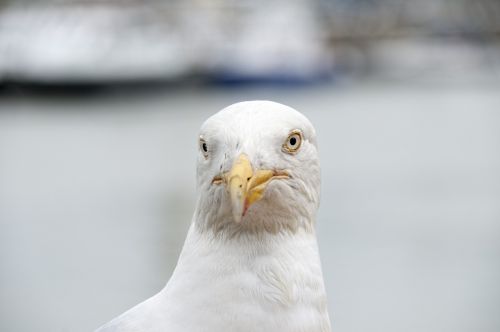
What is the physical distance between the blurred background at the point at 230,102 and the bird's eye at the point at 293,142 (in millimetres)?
2388

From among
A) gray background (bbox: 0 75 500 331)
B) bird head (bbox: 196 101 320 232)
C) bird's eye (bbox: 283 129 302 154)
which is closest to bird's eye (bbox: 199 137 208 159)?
bird head (bbox: 196 101 320 232)

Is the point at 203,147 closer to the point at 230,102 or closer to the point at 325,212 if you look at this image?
the point at 325,212

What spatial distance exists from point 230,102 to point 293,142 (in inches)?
509

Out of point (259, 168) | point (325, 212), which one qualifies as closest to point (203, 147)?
point (259, 168)

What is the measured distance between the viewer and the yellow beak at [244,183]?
6.04 feet

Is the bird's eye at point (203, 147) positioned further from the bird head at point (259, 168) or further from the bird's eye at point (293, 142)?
the bird's eye at point (293, 142)

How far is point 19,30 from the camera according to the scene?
64.9 feet

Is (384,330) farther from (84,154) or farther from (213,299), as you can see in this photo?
(84,154)

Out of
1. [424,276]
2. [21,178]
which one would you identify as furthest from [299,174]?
[21,178]

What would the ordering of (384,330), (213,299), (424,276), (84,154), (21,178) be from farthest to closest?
(84,154), (21,178), (424,276), (384,330), (213,299)

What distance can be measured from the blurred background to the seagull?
90.5 inches

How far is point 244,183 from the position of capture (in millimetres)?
1857

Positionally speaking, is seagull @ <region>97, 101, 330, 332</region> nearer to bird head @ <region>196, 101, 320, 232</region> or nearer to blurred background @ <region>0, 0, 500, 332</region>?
bird head @ <region>196, 101, 320, 232</region>

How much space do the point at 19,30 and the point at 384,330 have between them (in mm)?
16457
